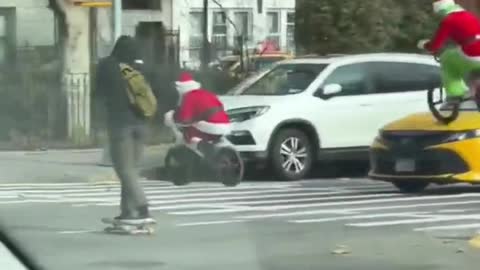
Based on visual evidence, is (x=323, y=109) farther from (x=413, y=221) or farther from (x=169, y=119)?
(x=413, y=221)


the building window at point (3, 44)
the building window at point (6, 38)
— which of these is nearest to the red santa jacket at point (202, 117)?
the building window at point (6, 38)

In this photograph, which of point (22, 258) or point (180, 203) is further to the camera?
point (180, 203)

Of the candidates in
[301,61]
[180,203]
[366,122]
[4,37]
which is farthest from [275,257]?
[4,37]

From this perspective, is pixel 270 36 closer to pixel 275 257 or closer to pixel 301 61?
pixel 301 61

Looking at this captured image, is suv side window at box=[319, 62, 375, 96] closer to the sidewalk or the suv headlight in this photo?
the suv headlight

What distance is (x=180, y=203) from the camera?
14281 mm

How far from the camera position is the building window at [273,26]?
21.5 m

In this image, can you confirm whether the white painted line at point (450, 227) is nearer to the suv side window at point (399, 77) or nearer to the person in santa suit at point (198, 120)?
the suv side window at point (399, 77)

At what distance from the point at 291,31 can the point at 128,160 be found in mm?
9017

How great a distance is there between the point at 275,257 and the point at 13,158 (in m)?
9.69

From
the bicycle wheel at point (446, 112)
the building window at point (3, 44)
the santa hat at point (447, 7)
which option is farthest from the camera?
the building window at point (3, 44)

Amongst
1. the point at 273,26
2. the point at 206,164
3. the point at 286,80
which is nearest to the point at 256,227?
the point at 206,164

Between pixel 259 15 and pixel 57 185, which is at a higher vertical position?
pixel 259 15

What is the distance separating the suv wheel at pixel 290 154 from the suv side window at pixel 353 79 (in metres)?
0.75
